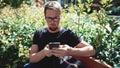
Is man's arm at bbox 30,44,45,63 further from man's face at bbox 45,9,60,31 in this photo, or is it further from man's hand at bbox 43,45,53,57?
man's face at bbox 45,9,60,31

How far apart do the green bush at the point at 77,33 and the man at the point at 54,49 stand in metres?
0.58

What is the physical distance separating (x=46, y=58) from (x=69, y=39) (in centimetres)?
31

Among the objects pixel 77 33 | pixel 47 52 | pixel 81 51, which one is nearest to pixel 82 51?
pixel 81 51

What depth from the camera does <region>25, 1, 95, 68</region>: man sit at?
11.2 feet

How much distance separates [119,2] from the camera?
62.9 feet

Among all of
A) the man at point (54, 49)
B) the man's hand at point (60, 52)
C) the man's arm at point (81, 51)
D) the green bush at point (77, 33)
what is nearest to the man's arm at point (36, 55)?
the man at point (54, 49)

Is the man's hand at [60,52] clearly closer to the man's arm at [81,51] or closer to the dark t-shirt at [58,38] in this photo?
the man's arm at [81,51]

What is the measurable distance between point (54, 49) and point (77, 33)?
130cm

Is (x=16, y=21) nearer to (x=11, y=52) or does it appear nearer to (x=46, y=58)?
(x=11, y=52)

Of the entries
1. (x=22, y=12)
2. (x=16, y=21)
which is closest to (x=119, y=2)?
(x=22, y=12)

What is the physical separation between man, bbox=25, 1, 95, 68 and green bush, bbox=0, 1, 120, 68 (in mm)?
581

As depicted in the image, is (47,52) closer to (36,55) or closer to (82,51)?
(36,55)

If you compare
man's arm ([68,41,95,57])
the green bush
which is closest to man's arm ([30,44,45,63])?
man's arm ([68,41,95,57])

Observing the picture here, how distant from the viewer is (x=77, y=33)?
4617 mm
